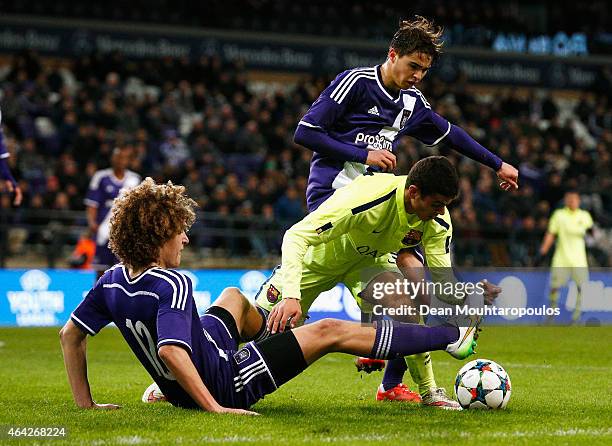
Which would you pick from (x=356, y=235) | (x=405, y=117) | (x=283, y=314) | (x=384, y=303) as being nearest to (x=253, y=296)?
(x=405, y=117)

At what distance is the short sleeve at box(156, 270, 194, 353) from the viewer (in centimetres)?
520

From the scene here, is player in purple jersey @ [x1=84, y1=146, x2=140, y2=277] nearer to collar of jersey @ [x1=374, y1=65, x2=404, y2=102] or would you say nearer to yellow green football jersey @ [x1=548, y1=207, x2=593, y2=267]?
collar of jersey @ [x1=374, y1=65, x2=404, y2=102]

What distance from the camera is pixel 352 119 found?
7.09 meters

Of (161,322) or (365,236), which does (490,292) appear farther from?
(161,322)

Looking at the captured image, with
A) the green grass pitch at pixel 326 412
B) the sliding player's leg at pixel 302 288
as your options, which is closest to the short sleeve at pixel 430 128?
the sliding player's leg at pixel 302 288

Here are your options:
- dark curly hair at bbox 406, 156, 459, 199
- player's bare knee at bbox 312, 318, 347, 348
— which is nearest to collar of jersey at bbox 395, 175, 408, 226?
dark curly hair at bbox 406, 156, 459, 199

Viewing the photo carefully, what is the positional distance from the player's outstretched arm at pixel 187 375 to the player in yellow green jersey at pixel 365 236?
0.51 meters

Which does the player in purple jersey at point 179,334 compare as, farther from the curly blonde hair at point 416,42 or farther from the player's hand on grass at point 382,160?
the curly blonde hair at point 416,42

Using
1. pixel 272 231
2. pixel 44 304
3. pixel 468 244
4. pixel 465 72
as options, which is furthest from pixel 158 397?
pixel 465 72

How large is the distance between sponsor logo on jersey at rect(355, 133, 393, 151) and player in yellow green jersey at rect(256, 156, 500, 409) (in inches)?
31.2

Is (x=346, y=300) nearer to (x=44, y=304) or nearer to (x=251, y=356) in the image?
(x=44, y=304)

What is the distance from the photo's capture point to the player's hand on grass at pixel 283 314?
548 centimetres

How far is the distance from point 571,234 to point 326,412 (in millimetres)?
12093

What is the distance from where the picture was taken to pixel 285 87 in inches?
1056
